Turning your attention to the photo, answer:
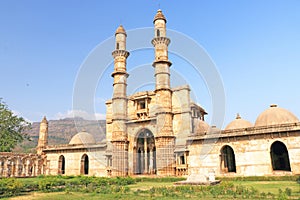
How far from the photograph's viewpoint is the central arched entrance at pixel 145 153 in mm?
30898

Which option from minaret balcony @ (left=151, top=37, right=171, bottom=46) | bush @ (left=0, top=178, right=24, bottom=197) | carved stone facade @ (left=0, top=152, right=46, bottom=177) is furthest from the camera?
carved stone facade @ (left=0, top=152, right=46, bottom=177)

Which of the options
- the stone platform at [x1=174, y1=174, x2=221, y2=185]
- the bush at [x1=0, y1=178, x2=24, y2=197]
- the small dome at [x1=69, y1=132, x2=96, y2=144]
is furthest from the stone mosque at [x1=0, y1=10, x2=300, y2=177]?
the bush at [x1=0, y1=178, x2=24, y2=197]

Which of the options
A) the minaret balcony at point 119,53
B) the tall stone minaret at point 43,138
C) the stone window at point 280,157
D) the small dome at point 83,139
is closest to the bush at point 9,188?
the minaret balcony at point 119,53

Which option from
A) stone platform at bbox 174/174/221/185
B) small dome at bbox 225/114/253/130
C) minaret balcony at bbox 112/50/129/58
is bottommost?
stone platform at bbox 174/174/221/185

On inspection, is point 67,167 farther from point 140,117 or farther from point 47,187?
point 47,187

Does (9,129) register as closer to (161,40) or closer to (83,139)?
(83,139)

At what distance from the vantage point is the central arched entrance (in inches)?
1216

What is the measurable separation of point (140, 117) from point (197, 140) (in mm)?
8527

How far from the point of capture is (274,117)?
27312 mm

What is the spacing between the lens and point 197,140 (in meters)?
26.8

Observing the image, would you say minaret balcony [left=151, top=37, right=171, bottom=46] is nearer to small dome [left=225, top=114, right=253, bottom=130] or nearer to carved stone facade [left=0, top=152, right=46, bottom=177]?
small dome [left=225, top=114, right=253, bottom=130]

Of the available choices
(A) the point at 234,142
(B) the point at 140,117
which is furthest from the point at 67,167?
(A) the point at 234,142

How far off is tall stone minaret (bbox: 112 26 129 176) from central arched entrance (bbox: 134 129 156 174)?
5.52ft

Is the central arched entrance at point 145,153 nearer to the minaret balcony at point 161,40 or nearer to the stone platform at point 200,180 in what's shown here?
the minaret balcony at point 161,40
